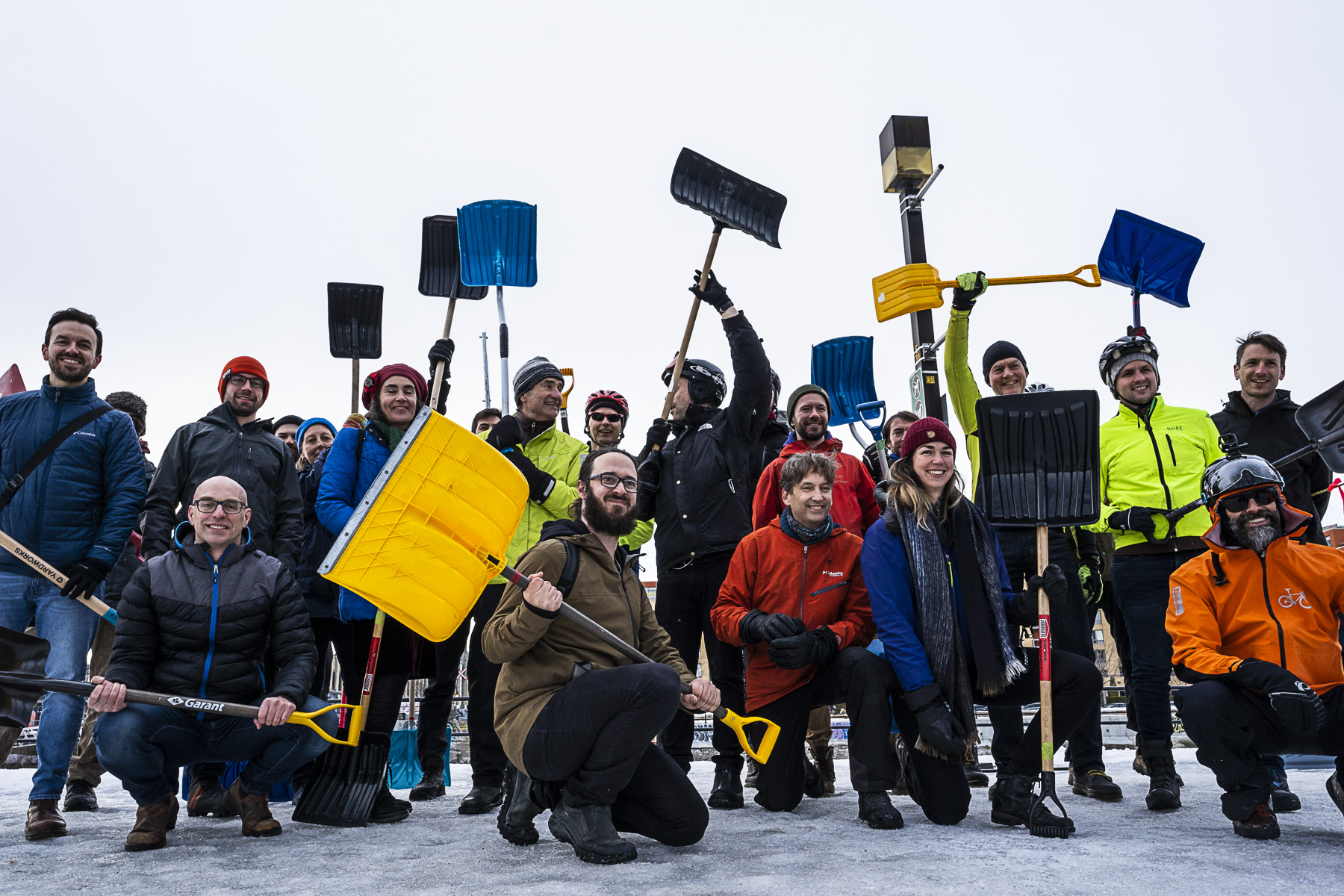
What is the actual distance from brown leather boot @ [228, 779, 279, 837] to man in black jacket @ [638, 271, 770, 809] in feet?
5.54

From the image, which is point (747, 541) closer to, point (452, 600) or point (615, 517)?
point (615, 517)

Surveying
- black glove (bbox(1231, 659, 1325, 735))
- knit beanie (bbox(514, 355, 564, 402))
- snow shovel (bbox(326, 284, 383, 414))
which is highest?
snow shovel (bbox(326, 284, 383, 414))

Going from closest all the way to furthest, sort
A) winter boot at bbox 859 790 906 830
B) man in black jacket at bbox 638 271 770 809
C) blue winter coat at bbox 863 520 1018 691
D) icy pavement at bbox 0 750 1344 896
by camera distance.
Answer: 1. icy pavement at bbox 0 750 1344 896
2. winter boot at bbox 859 790 906 830
3. blue winter coat at bbox 863 520 1018 691
4. man in black jacket at bbox 638 271 770 809

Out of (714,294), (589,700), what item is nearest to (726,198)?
(714,294)

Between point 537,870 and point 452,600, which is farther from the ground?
point 452,600

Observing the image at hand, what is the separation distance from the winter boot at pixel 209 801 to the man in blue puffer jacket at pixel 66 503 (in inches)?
22.6

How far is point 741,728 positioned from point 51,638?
9.30 feet

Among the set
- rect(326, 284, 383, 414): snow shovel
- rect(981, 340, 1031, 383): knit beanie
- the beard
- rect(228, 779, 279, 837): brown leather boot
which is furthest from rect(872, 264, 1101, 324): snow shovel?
rect(228, 779, 279, 837): brown leather boot

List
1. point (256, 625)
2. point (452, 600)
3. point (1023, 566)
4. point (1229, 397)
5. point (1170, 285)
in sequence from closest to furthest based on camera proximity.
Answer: point (452, 600)
point (256, 625)
point (1023, 566)
point (1229, 397)
point (1170, 285)

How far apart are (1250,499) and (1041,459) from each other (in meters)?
0.74

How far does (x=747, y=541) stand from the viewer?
4324 mm

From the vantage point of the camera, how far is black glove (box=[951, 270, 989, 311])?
15.3ft

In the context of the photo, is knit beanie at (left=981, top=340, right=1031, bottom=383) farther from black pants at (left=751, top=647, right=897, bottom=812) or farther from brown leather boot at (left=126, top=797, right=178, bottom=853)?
brown leather boot at (left=126, top=797, right=178, bottom=853)

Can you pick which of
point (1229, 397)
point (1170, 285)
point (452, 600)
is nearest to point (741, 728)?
point (452, 600)
